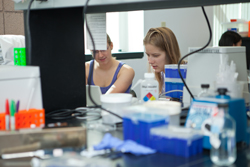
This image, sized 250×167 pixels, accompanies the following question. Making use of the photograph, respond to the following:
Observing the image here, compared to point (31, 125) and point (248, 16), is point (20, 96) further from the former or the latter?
point (248, 16)

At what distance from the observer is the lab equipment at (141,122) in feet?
2.93

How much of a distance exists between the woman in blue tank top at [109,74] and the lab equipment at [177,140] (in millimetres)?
1640

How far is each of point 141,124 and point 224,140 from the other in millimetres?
225

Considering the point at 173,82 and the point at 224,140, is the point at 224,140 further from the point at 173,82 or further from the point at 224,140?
the point at 173,82

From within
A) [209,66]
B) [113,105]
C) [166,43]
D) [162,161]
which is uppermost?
[166,43]

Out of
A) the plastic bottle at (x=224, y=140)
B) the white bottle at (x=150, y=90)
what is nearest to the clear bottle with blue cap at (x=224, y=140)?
the plastic bottle at (x=224, y=140)

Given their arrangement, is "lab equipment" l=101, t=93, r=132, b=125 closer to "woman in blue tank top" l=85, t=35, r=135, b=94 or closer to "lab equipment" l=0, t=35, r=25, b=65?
"woman in blue tank top" l=85, t=35, r=135, b=94

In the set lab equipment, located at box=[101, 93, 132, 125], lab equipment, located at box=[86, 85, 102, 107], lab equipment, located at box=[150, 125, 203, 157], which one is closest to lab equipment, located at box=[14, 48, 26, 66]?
lab equipment, located at box=[86, 85, 102, 107]

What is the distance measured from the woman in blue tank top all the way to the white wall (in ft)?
5.19

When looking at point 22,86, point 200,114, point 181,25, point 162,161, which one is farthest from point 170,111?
point 181,25

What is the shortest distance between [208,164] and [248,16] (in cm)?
495

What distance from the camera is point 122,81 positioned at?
2.60m

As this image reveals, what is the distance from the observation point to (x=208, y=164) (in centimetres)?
80

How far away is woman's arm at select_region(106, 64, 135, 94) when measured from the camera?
8.30 feet
